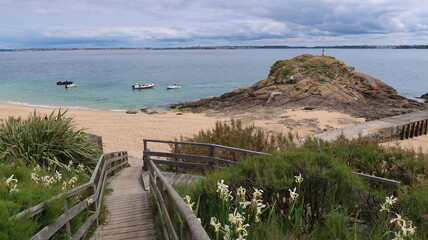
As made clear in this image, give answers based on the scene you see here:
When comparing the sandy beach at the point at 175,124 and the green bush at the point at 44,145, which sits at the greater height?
the green bush at the point at 44,145

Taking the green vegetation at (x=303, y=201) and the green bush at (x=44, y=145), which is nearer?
the green vegetation at (x=303, y=201)

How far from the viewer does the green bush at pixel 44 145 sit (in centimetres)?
800

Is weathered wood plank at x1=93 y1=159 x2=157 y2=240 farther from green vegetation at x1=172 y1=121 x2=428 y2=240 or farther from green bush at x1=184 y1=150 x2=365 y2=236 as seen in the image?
green bush at x1=184 y1=150 x2=365 y2=236

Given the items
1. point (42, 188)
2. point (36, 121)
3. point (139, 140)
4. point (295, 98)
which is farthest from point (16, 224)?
point (295, 98)

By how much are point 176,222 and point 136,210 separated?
315cm

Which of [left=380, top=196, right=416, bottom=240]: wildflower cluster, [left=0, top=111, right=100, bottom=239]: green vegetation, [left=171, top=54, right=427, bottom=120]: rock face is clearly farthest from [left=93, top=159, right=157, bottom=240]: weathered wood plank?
[left=171, top=54, right=427, bottom=120]: rock face

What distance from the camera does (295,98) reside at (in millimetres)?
33906

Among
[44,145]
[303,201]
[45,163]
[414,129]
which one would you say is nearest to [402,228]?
[303,201]

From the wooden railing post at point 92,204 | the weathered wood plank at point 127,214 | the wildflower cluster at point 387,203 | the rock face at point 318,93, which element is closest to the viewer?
the wildflower cluster at point 387,203

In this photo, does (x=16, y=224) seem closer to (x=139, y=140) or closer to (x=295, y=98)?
(x=139, y=140)

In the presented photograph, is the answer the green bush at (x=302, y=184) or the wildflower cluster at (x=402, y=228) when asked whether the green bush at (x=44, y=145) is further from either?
the wildflower cluster at (x=402, y=228)

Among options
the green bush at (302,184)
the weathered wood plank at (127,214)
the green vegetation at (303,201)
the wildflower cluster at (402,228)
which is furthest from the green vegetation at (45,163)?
the wildflower cluster at (402,228)

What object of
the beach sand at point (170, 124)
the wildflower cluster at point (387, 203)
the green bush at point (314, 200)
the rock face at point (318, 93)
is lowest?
the beach sand at point (170, 124)

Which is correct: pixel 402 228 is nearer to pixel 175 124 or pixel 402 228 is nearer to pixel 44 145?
pixel 44 145
